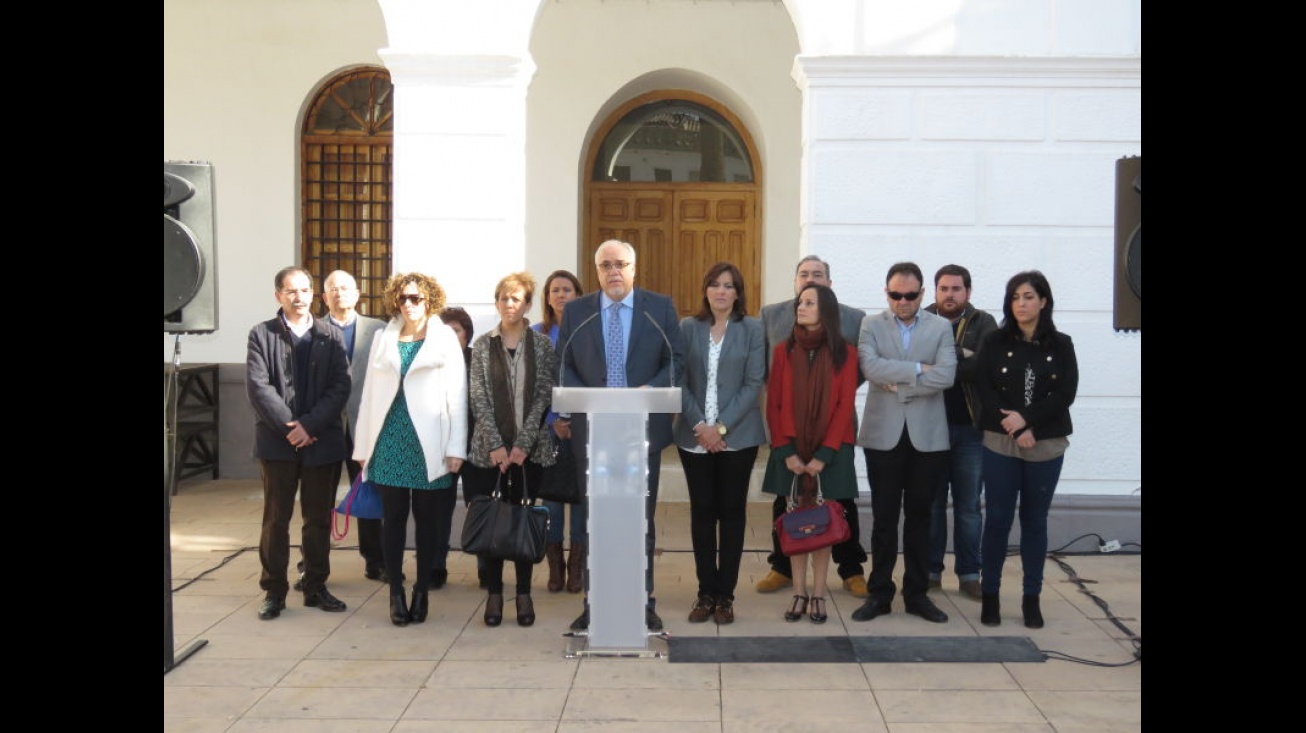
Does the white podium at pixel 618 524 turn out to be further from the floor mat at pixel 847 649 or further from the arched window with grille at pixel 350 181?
the arched window with grille at pixel 350 181

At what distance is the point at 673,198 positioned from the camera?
1220 cm

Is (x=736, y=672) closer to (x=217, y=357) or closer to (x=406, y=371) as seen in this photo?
(x=406, y=371)

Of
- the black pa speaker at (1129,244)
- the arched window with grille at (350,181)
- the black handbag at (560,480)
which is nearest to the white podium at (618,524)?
the black handbag at (560,480)

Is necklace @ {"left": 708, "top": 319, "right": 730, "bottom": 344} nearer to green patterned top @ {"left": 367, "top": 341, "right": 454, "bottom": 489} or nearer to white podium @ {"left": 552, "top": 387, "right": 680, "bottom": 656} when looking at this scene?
white podium @ {"left": 552, "top": 387, "right": 680, "bottom": 656}

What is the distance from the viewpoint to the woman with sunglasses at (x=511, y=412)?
6.27 meters

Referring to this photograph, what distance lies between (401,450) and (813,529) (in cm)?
211

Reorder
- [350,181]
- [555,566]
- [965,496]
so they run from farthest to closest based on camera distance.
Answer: [350,181] → [555,566] → [965,496]

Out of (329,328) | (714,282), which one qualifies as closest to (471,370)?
(329,328)

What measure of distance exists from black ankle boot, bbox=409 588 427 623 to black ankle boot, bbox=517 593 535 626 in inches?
19.7

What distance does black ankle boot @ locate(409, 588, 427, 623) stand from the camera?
21.0ft

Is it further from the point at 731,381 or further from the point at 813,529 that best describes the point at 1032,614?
the point at 731,381

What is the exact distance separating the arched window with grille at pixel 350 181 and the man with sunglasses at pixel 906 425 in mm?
6644

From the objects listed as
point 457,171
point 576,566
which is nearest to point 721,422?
point 576,566
